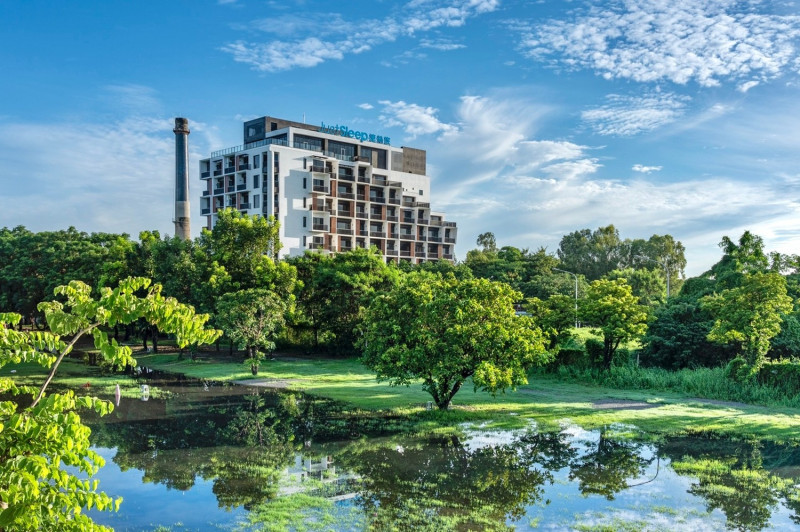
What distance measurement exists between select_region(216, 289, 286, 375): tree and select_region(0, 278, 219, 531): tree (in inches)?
1258

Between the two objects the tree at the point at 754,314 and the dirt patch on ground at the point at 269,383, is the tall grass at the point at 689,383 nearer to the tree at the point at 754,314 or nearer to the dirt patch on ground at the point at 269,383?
the tree at the point at 754,314

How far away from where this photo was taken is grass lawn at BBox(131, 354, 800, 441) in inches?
942

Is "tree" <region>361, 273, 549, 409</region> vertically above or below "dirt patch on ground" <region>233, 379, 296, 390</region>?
above

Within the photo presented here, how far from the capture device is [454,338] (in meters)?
23.9

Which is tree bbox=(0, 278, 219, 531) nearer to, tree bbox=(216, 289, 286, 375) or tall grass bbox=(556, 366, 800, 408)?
tall grass bbox=(556, 366, 800, 408)

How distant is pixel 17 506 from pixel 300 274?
152 ft

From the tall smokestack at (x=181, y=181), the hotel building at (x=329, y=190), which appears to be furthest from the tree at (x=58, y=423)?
the hotel building at (x=329, y=190)

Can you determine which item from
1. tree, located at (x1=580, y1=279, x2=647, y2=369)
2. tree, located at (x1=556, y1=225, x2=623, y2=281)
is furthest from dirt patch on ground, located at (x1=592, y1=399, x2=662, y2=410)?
tree, located at (x1=556, y1=225, x2=623, y2=281)


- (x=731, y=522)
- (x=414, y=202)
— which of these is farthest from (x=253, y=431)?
(x=414, y=202)

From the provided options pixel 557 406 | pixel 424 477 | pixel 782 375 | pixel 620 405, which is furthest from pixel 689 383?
pixel 424 477

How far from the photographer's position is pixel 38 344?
6746mm

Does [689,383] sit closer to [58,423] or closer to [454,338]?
[454,338]

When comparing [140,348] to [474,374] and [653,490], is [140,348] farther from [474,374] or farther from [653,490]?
[653,490]

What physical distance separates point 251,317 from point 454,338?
1894 centimetres
